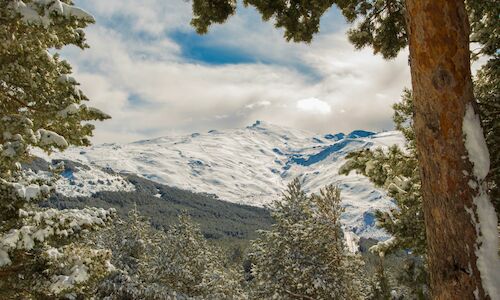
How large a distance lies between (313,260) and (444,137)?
1889 centimetres

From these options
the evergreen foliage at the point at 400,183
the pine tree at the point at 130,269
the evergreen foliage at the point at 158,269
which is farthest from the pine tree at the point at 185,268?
the evergreen foliage at the point at 400,183

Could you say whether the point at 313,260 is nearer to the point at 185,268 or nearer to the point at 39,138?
the point at 185,268

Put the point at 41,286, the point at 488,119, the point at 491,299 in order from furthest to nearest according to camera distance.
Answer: the point at 41,286, the point at 488,119, the point at 491,299

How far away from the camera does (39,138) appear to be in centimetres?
738

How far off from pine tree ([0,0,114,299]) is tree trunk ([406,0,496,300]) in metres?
4.36

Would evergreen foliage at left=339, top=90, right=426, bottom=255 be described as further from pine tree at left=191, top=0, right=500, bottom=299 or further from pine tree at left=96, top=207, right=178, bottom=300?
pine tree at left=96, top=207, right=178, bottom=300

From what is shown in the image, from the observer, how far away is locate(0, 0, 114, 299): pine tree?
22.1 ft

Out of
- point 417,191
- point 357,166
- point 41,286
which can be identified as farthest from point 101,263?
point 417,191

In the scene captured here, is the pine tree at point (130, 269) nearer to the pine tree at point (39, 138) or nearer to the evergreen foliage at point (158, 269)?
the evergreen foliage at point (158, 269)

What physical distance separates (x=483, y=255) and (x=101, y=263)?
25.3 feet

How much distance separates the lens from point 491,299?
360 cm

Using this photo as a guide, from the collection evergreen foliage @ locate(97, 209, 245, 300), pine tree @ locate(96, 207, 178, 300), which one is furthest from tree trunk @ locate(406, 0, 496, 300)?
evergreen foliage @ locate(97, 209, 245, 300)

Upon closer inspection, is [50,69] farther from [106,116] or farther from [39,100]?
[106,116]

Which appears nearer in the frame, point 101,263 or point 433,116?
point 433,116
